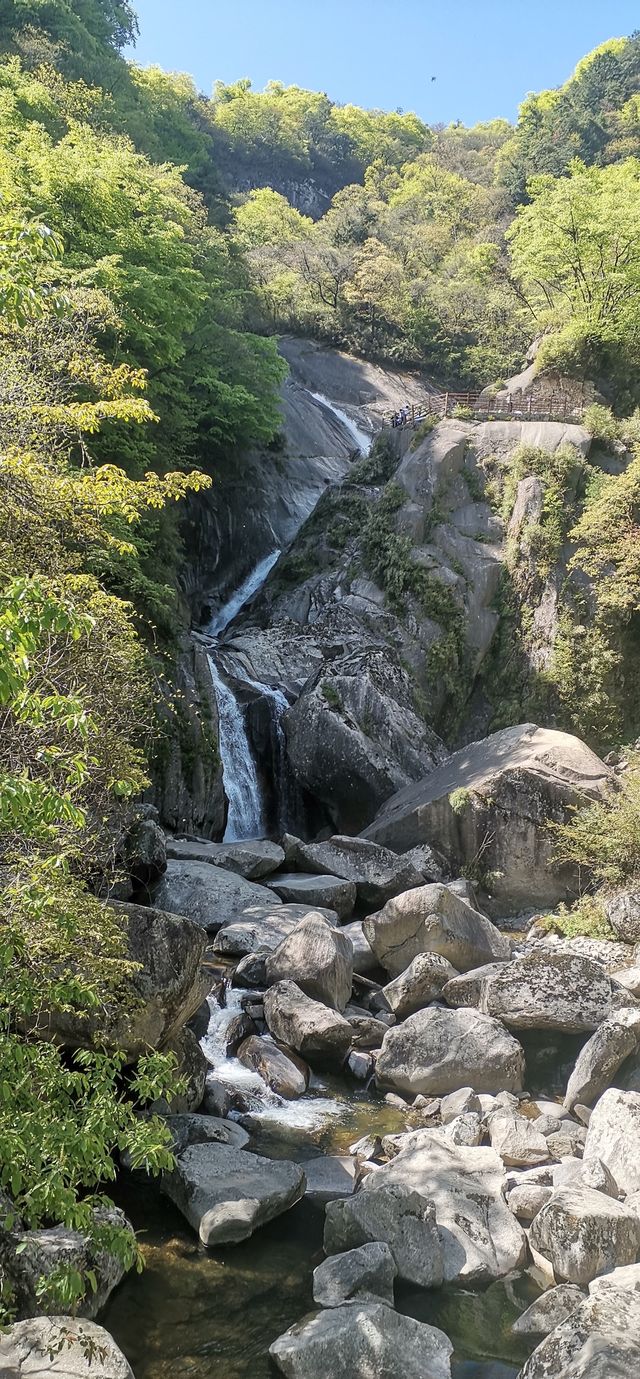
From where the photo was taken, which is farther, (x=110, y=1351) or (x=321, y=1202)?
(x=321, y=1202)

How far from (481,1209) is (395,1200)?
3.04 feet

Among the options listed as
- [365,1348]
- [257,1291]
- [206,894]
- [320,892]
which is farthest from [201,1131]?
[320,892]

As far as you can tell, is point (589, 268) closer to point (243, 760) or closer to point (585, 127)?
point (243, 760)

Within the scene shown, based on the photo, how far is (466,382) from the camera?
44.6 meters

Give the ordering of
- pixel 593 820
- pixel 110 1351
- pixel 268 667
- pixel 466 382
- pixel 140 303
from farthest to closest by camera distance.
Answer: pixel 466 382 → pixel 268 667 → pixel 140 303 → pixel 593 820 → pixel 110 1351

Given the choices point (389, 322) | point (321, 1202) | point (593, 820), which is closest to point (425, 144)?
point (389, 322)

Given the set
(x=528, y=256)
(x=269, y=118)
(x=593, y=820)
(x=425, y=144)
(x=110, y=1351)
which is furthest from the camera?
(x=425, y=144)

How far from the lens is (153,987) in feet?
28.1

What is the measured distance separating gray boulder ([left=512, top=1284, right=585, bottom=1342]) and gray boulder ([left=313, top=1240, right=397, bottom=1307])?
0.95 metres

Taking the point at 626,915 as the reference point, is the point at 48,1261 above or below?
below

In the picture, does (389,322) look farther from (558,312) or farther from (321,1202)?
(321,1202)

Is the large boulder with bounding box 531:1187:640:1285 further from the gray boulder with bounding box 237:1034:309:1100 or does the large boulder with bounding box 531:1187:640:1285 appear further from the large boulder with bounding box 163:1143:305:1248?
the gray boulder with bounding box 237:1034:309:1100

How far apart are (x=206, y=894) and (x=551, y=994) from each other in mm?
5699

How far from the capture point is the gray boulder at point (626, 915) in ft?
43.9
